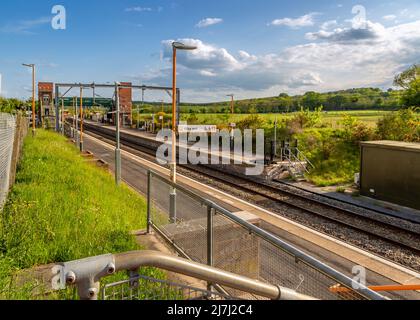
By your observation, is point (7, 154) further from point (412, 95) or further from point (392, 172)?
point (412, 95)

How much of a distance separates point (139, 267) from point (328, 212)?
13.4 m

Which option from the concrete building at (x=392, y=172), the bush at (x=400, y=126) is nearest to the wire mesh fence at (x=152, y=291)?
the concrete building at (x=392, y=172)

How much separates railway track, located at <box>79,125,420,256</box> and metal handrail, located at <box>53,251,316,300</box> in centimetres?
991

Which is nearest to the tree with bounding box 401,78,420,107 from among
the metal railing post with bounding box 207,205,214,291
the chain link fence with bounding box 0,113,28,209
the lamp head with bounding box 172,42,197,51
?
the lamp head with bounding box 172,42,197,51

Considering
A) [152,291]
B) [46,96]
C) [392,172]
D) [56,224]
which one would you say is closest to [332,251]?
[56,224]

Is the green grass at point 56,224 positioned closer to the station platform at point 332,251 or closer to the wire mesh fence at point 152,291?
the wire mesh fence at point 152,291

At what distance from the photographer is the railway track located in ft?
38.7

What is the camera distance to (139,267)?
8.05 feet

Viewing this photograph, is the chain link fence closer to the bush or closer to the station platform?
the station platform

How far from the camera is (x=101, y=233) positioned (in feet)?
21.2
